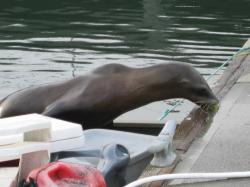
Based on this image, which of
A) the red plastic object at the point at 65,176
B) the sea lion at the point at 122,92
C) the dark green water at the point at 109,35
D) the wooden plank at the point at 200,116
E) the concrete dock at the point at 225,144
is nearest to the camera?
the red plastic object at the point at 65,176

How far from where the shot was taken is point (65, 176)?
11.3 feet

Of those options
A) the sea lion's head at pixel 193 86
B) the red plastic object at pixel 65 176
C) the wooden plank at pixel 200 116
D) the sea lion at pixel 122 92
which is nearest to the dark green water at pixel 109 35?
the wooden plank at pixel 200 116

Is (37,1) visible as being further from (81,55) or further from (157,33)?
(81,55)

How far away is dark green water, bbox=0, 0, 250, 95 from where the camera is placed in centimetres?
1129

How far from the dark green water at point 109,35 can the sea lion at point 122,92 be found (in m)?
3.77

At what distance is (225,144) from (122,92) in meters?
1.43

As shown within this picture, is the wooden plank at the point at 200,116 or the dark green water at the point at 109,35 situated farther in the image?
the dark green water at the point at 109,35

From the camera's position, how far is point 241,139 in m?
4.86

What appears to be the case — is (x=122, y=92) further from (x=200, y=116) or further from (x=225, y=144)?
(x=225, y=144)

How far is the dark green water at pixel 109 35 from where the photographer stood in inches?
444

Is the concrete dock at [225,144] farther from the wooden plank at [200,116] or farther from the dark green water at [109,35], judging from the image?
the dark green water at [109,35]

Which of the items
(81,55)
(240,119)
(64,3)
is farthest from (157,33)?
(240,119)

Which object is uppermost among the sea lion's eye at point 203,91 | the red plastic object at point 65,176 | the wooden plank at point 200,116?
the red plastic object at point 65,176

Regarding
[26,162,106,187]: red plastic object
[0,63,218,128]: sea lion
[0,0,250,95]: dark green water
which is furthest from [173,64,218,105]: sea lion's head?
[0,0,250,95]: dark green water
